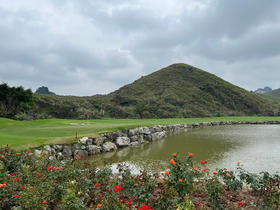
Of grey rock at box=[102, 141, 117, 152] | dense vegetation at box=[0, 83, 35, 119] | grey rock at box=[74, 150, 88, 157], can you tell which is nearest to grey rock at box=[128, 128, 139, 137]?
grey rock at box=[102, 141, 117, 152]

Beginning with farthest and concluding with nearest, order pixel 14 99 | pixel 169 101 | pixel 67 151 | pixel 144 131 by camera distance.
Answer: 1. pixel 169 101
2. pixel 14 99
3. pixel 144 131
4. pixel 67 151

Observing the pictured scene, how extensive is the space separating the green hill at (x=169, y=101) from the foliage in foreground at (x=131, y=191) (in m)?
40.0

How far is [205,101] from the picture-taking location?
2657 inches

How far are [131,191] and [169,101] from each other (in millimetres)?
61001

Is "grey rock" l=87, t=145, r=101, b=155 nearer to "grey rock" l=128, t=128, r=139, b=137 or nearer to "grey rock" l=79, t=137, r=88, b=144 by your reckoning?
"grey rock" l=79, t=137, r=88, b=144

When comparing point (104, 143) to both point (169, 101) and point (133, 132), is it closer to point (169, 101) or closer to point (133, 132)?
point (133, 132)

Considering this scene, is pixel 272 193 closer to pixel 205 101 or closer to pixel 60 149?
pixel 60 149

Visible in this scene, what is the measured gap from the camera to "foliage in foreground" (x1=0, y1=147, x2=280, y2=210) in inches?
133

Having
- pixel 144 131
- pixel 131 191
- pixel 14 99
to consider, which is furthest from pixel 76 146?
pixel 14 99

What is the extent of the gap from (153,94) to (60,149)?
61.5m

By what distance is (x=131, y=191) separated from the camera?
13.5 ft

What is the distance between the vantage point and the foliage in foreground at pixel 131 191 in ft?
Result: 11.1

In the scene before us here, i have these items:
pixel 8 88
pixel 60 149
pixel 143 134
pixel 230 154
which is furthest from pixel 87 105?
pixel 230 154

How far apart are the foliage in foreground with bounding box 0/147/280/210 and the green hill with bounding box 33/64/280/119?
131 ft
